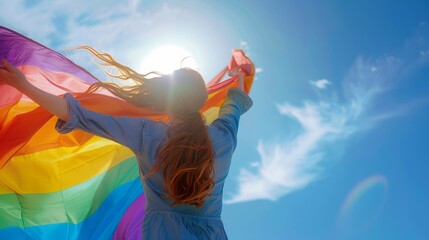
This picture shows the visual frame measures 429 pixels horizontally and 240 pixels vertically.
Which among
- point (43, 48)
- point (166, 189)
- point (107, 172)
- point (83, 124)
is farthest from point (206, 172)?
point (43, 48)

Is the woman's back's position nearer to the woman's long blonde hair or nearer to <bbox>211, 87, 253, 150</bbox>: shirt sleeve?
the woman's long blonde hair

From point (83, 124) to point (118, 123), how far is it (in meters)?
0.19

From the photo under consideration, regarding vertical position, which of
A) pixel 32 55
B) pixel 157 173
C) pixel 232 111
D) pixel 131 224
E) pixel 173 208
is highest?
pixel 32 55

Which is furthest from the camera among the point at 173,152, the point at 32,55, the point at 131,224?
the point at 131,224

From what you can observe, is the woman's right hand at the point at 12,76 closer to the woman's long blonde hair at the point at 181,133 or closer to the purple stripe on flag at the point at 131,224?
the woman's long blonde hair at the point at 181,133

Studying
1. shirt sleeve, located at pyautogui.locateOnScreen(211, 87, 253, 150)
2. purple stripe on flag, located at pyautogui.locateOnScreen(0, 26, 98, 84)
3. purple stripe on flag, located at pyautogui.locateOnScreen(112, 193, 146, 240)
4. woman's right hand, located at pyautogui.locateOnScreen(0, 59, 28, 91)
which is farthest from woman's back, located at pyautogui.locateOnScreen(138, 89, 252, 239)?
purple stripe on flag, located at pyautogui.locateOnScreen(0, 26, 98, 84)

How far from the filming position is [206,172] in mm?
2484

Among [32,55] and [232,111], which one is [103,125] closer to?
[232,111]

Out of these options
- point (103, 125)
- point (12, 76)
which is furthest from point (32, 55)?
point (103, 125)

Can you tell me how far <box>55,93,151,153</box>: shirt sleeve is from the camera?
7.45 feet

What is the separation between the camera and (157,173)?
2.48 meters

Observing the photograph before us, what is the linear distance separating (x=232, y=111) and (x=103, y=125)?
105 centimetres

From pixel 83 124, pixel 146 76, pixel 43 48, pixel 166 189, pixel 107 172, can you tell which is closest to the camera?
pixel 83 124

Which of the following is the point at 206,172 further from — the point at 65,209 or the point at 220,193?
A: the point at 65,209
